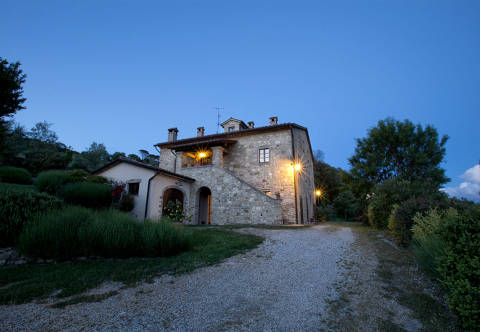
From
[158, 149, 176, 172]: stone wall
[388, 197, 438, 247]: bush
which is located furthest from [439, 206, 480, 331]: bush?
[158, 149, 176, 172]: stone wall

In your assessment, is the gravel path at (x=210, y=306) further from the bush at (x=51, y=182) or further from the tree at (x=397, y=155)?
the tree at (x=397, y=155)

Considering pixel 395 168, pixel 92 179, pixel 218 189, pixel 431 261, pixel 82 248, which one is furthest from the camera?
pixel 395 168

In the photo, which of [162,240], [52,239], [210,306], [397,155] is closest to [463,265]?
[210,306]

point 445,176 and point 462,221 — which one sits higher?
point 445,176

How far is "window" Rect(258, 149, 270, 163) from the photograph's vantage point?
16156mm

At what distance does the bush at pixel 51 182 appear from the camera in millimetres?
11648

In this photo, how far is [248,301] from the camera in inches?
118

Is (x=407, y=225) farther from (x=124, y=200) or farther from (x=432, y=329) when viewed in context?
(x=124, y=200)

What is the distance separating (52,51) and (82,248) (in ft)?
80.8

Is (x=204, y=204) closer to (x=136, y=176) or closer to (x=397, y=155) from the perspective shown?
(x=136, y=176)

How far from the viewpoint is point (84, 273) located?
13.6ft

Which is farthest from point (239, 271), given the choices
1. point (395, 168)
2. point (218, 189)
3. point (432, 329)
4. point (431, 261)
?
point (395, 168)

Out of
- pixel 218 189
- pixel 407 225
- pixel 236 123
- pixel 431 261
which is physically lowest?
pixel 431 261

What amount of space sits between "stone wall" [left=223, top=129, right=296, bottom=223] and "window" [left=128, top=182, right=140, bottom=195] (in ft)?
22.5
